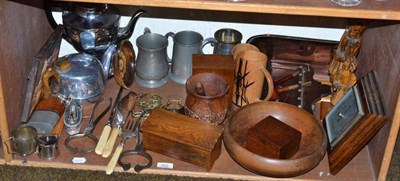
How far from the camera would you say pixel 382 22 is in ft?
4.69

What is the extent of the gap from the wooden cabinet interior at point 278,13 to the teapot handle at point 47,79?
1.9 inches

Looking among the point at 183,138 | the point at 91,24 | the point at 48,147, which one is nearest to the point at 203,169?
the point at 183,138

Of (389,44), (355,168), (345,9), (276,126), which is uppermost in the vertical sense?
(345,9)

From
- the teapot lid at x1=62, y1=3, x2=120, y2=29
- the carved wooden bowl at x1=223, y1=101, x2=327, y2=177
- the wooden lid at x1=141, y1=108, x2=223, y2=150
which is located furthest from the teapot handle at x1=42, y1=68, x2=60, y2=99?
the carved wooden bowl at x1=223, y1=101, x2=327, y2=177

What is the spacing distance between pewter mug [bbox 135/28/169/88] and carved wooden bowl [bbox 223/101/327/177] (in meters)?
0.26

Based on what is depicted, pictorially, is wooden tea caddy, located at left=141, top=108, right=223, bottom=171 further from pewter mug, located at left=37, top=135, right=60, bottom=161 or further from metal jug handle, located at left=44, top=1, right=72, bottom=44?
metal jug handle, located at left=44, top=1, right=72, bottom=44

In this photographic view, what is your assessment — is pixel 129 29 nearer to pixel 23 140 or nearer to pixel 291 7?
pixel 23 140

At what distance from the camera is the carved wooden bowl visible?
125 cm

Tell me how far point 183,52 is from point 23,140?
417 mm

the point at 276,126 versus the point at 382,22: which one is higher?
the point at 382,22

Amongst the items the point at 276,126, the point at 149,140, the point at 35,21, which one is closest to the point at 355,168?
the point at 276,126

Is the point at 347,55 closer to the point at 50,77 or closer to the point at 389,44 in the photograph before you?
the point at 389,44

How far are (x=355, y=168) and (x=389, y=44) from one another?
0.84 feet

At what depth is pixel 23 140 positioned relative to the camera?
4.36 ft
